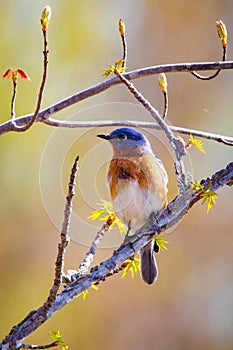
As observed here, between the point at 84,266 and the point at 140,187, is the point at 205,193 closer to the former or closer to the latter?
the point at 84,266

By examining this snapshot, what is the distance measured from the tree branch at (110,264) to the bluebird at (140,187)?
0.99 m

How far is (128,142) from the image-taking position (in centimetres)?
389

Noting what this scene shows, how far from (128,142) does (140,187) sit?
41cm

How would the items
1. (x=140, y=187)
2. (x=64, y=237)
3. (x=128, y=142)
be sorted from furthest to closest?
1. (x=128, y=142)
2. (x=140, y=187)
3. (x=64, y=237)

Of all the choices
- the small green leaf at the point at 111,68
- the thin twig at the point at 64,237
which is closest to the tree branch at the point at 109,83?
the small green leaf at the point at 111,68

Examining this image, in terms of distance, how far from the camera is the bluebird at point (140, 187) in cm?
341

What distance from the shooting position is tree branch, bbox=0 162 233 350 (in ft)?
7.01

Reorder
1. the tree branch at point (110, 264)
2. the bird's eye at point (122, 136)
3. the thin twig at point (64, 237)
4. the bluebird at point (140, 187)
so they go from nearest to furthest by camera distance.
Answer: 1. the thin twig at point (64, 237)
2. the tree branch at point (110, 264)
3. the bluebird at point (140, 187)
4. the bird's eye at point (122, 136)

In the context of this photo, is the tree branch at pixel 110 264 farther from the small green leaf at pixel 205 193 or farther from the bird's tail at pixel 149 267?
the bird's tail at pixel 149 267

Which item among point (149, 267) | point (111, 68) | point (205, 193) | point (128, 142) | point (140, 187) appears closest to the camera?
point (205, 193)

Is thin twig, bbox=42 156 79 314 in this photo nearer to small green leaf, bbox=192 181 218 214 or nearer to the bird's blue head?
small green leaf, bbox=192 181 218 214

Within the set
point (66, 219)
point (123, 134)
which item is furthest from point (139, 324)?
point (66, 219)

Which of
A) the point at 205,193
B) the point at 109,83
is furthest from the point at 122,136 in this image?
the point at 205,193

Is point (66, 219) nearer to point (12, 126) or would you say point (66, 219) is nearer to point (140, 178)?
point (12, 126)
